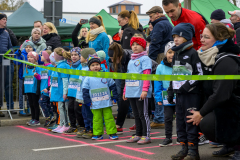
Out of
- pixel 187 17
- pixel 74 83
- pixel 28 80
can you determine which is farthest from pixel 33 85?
pixel 187 17

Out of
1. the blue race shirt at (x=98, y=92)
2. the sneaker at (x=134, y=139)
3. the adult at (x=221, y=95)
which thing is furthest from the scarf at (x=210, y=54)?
the blue race shirt at (x=98, y=92)

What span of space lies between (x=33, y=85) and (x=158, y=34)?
328 cm

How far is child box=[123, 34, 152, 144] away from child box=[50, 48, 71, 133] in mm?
1782

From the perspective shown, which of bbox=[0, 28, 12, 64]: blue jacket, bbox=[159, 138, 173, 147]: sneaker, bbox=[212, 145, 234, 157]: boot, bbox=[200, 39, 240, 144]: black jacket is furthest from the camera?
bbox=[0, 28, 12, 64]: blue jacket

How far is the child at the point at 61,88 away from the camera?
23.9 feet

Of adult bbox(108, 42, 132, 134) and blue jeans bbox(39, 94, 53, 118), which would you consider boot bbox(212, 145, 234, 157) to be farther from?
blue jeans bbox(39, 94, 53, 118)

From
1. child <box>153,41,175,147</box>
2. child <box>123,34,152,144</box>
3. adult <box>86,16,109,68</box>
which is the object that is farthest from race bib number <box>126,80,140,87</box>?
adult <box>86,16,109,68</box>

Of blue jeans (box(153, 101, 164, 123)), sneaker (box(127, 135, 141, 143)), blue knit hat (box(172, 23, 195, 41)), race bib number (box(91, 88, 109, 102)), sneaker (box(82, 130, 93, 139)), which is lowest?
sneaker (box(82, 130, 93, 139))

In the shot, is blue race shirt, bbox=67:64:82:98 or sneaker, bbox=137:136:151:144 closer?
sneaker, bbox=137:136:151:144

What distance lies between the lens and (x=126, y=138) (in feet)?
21.4

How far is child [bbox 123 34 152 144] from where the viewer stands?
19.3 feet

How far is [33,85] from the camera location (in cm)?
823

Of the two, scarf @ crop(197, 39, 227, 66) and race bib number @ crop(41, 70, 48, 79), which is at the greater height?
scarf @ crop(197, 39, 227, 66)

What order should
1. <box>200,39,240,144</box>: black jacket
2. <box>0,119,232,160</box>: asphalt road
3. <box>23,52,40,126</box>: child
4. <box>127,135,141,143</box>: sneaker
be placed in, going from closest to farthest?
<box>200,39,240,144</box>: black jacket, <box>0,119,232,160</box>: asphalt road, <box>127,135,141,143</box>: sneaker, <box>23,52,40,126</box>: child
